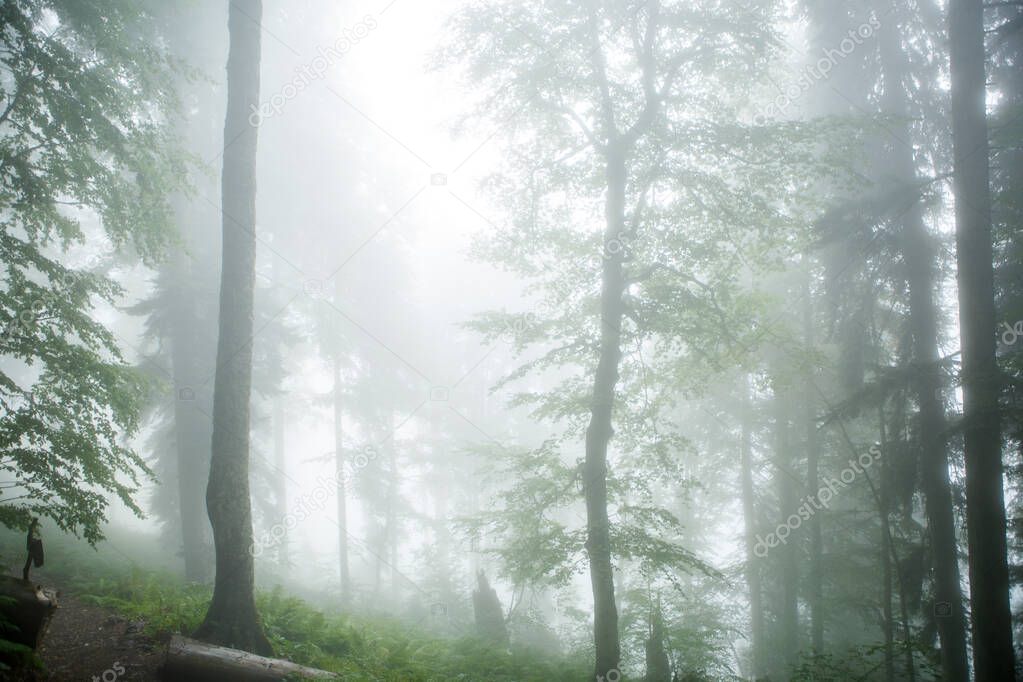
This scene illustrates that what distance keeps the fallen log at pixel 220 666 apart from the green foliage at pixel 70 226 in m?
1.61

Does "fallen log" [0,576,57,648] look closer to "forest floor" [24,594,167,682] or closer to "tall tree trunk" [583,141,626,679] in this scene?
"forest floor" [24,594,167,682]

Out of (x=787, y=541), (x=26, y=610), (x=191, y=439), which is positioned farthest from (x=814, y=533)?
(x=191, y=439)

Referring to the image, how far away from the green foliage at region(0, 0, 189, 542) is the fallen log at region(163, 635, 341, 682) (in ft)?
5.29

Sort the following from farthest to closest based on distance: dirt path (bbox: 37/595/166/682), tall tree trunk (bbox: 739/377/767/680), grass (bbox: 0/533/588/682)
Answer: tall tree trunk (bbox: 739/377/767/680)
grass (bbox: 0/533/588/682)
dirt path (bbox: 37/595/166/682)

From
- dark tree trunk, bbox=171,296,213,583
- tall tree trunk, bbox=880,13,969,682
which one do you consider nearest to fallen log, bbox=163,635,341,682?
dark tree trunk, bbox=171,296,213,583

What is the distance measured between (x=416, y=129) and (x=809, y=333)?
16.4m

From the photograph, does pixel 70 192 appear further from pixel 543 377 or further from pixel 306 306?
pixel 543 377

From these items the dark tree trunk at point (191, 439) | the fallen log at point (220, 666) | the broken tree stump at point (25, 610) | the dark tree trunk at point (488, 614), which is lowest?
the dark tree trunk at point (488, 614)

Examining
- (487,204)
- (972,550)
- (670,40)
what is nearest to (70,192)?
(487,204)

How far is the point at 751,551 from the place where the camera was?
1567cm

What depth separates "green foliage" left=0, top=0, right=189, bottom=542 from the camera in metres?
6.32

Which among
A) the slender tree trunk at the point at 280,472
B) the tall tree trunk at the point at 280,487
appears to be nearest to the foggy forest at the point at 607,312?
the slender tree trunk at the point at 280,472

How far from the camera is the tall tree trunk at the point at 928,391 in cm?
876

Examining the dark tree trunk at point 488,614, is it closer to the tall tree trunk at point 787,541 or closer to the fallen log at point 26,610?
the tall tree trunk at point 787,541
